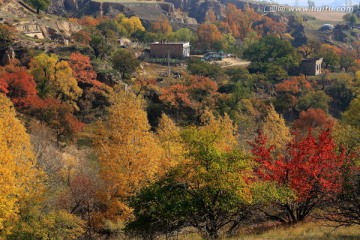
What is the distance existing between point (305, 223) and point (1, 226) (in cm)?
1312

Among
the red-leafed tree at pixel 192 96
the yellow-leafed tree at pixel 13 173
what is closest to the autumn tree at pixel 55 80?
the red-leafed tree at pixel 192 96

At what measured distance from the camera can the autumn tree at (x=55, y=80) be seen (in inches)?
1896

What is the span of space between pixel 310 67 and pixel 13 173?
2590 inches

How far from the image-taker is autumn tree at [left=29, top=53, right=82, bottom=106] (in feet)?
158

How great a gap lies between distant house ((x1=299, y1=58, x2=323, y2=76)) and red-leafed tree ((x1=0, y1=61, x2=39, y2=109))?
49.3m

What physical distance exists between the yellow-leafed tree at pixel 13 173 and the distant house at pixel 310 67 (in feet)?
195

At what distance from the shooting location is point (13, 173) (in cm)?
→ 2047

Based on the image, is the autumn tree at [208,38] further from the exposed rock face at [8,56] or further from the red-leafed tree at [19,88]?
the red-leafed tree at [19,88]

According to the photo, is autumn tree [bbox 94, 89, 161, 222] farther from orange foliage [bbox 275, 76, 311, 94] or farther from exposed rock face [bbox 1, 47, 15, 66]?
orange foliage [bbox 275, 76, 311, 94]

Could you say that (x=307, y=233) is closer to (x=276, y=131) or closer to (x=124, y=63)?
(x=276, y=131)

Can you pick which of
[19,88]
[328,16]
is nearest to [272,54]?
[19,88]

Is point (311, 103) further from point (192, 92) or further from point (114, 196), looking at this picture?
point (114, 196)

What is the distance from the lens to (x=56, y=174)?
29.2m

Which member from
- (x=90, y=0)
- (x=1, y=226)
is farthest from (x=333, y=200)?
(x=90, y=0)
